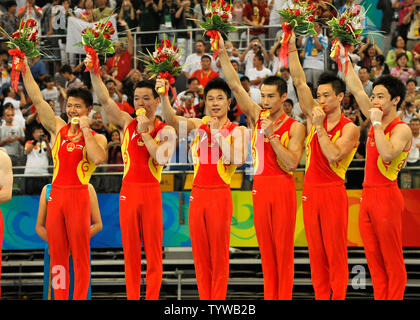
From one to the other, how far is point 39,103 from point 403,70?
6.74m

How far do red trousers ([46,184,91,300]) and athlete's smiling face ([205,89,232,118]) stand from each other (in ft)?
5.05

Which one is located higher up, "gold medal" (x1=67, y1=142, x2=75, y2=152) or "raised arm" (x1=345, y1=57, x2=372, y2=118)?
"raised arm" (x1=345, y1=57, x2=372, y2=118)

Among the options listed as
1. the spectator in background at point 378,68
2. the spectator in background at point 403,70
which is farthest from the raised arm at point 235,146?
the spectator in background at point 403,70

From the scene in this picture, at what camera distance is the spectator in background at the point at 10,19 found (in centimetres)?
1276

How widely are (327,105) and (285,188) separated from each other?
899 millimetres

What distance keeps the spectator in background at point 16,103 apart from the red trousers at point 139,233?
4840mm

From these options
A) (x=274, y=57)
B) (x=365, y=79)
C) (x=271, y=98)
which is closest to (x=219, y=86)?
(x=271, y=98)

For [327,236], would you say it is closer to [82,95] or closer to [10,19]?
[82,95]

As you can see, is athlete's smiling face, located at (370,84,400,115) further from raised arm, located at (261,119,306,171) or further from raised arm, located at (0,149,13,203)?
raised arm, located at (0,149,13,203)

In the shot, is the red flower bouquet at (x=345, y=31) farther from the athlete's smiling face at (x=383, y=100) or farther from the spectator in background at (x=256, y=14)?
the spectator in background at (x=256, y=14)

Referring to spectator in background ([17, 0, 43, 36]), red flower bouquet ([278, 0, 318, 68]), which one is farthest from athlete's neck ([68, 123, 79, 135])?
spectator in background ([17, 0, 43, 36])

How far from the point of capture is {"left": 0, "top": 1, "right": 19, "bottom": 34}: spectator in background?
12.8m

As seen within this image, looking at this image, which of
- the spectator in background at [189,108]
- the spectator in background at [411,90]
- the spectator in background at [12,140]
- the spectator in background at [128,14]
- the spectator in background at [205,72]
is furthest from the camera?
the spectator in background at [128,14]
